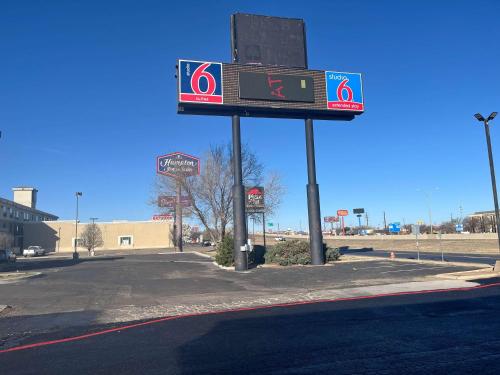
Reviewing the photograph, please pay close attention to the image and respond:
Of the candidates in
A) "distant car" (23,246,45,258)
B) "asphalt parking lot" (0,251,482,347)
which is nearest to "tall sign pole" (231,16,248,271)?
"asphalt parking lot" (0,251,482,347)

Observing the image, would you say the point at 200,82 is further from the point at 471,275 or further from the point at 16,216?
the point at 16,216

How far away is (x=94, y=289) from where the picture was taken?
18.0 meters

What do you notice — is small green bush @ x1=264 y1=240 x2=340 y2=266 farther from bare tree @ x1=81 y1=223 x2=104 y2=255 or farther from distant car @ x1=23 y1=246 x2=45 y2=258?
bare tree @ x1=81 y1=223 x2=104 y2=255

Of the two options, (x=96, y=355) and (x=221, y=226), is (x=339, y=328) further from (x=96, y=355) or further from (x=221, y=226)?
(x=221, y=226)

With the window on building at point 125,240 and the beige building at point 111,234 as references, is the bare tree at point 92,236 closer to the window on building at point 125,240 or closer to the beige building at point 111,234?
the beige building at point 111,234

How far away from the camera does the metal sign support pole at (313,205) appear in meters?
26.6

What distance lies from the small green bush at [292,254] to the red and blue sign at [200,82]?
35.5 ft

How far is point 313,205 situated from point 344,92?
25.0 feet

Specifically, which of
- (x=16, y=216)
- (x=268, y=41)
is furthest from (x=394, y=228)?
(x=16, y=216)

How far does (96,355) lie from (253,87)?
66.8 feet

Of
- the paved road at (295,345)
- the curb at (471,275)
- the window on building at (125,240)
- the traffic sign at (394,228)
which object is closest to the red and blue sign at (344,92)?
the traffic sign at (394,228)

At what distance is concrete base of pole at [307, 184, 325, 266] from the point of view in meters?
26.5

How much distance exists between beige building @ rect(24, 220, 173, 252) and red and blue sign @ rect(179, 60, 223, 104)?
6384 cm

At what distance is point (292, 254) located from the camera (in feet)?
91.1
